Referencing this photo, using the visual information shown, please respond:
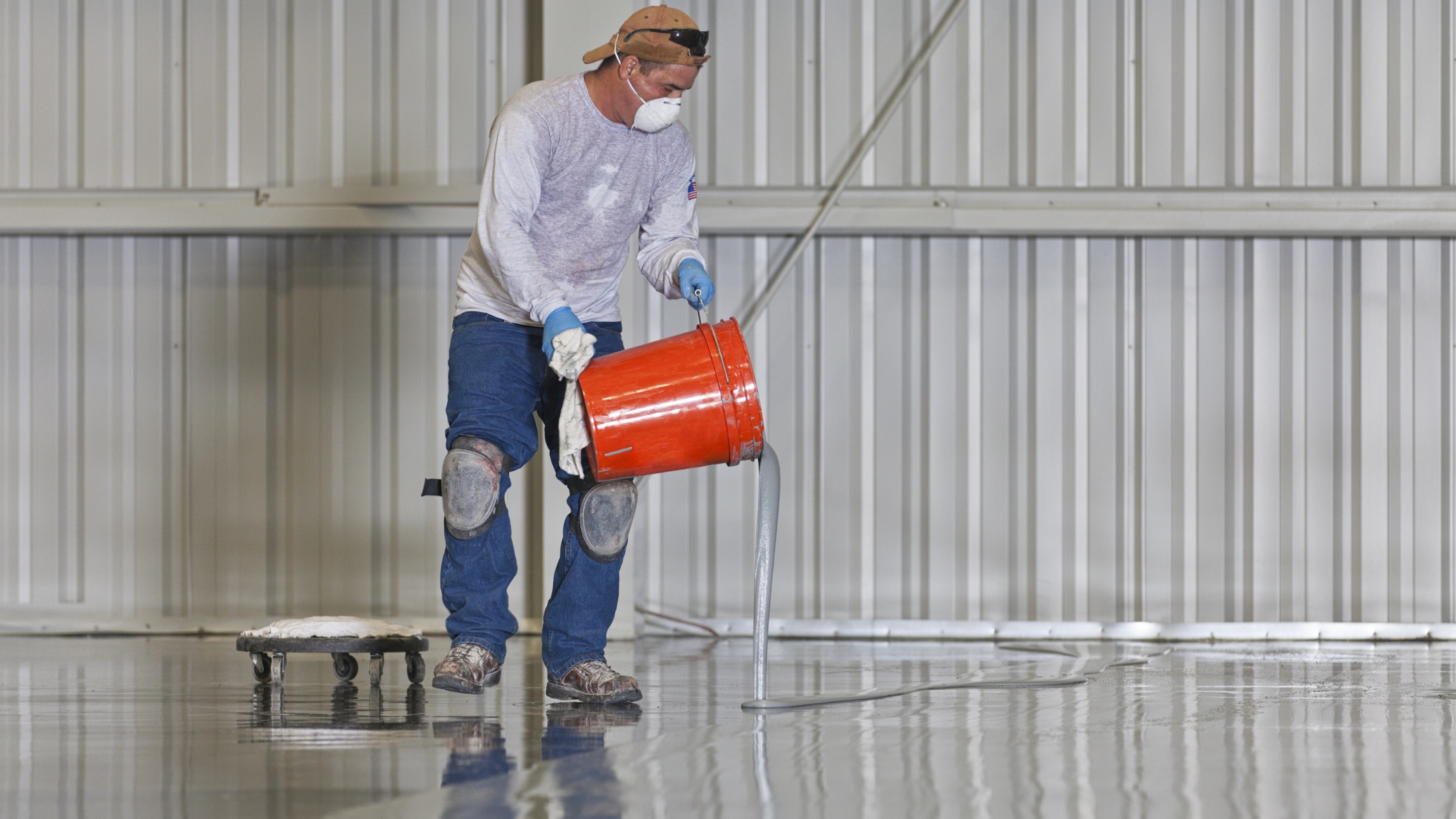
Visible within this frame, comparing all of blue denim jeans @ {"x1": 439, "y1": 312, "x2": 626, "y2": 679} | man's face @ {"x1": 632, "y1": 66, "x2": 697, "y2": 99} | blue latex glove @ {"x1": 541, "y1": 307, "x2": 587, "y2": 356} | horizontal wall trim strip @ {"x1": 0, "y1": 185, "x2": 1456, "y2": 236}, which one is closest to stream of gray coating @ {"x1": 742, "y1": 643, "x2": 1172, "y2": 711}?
blue denim jeans @ {"x1": 439, "y1": 312, "x2": 626, "y2": 679}

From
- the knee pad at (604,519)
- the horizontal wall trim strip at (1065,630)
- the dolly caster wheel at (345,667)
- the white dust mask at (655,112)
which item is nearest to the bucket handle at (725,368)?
the knee pad at (604,519)

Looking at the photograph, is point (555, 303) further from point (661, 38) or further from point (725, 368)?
point (661, 38)

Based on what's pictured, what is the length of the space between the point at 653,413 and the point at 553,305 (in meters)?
0.27

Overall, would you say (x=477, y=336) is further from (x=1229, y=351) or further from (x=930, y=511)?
(x=1229, y=351)

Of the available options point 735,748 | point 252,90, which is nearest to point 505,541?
point 735,748

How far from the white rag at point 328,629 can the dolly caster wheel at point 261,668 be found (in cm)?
12

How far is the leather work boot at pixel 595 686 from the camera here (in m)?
2.40

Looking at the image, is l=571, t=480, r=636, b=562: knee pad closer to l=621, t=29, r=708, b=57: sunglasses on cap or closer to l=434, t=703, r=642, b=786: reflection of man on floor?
l=434, t=703, r=642, b=786: reflection of man on floor

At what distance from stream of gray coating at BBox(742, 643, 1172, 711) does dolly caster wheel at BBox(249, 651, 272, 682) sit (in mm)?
1188

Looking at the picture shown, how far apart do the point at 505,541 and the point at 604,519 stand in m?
0.21

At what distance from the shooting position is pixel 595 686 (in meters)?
2.40

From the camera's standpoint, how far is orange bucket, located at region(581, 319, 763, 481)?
2248mm

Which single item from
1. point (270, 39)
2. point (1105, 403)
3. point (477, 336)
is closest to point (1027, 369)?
point (1105, 403)

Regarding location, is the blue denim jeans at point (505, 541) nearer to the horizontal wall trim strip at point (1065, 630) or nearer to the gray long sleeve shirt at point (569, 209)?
the gray long sleeve shirt at point (569, 209)
